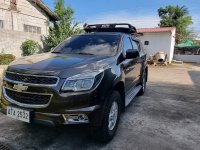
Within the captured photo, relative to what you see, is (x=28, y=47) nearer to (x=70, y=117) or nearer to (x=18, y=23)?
(x=18, y=23)

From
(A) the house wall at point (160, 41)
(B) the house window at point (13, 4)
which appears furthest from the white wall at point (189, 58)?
(B) the house window at point (13, 4)

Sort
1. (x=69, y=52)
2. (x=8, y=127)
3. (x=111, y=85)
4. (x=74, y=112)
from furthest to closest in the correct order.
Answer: (x=69, y=52)
(x=8, y=127)
(x=111, y=85)
(x=74, y=112)

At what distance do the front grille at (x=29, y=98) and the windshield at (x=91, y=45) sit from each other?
1.51 metres

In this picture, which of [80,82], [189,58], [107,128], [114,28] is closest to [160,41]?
[189,58]

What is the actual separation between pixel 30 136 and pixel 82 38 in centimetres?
223

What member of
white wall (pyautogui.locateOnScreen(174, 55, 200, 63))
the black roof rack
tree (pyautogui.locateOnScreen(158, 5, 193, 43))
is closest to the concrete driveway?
the black roof rack

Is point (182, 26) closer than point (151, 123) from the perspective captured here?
No

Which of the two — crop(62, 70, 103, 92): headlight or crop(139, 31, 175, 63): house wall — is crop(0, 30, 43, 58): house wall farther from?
crop(62, 70, 103, 92): headlight

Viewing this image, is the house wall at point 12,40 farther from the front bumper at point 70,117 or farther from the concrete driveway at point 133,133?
the front bumper at point 70,117

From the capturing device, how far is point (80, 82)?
2.99 meters

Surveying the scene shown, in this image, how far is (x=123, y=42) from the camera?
4574mm

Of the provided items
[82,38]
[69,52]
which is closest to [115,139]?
[69,52]

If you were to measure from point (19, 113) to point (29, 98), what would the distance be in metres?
0.27

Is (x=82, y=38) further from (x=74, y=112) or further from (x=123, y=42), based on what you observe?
(x=74, y=112)
